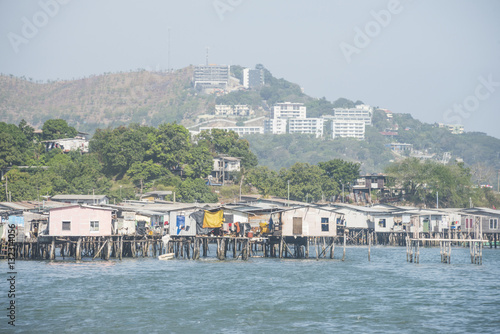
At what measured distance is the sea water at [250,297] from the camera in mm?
36406

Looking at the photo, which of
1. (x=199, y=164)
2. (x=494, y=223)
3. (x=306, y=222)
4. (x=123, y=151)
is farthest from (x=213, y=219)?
(x=199, y=164)

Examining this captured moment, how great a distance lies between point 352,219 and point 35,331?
210 ft

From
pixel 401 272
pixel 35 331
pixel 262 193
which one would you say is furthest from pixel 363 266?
pixel 262 193

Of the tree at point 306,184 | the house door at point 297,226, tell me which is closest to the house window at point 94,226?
the house door at point 297,226

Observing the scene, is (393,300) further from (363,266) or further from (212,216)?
(212,216)

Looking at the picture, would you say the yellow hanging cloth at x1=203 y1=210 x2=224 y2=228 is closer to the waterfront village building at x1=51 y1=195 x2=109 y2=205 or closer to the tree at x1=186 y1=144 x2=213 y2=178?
the waterfront village building at x1=51 y1=195 x2=109 y2=205

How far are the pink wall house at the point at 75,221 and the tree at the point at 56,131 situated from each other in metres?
76.6

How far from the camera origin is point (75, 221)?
58.9 m

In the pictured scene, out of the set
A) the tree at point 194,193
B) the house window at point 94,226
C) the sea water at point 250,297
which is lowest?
the sea water at point 250,297

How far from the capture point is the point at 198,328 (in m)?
35.8

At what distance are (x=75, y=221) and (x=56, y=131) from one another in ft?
261

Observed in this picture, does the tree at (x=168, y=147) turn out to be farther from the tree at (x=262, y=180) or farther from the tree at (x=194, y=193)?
the tree at (x=262, y=180)

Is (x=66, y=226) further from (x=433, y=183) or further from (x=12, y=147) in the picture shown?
(x=433, y=183)

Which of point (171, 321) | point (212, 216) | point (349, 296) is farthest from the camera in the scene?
point (212, 216)
